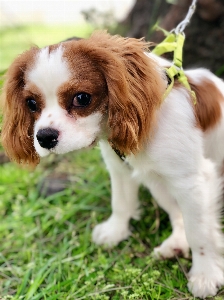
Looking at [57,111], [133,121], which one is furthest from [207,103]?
[57,111]

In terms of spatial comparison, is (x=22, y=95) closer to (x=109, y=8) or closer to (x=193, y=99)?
(x=193, y=99)

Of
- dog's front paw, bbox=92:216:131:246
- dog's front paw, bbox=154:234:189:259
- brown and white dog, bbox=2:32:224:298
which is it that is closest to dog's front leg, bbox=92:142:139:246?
dog's front paw, bbox=92:216:131:246

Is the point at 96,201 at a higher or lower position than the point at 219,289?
lower

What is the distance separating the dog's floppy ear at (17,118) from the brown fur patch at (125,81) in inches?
11.8

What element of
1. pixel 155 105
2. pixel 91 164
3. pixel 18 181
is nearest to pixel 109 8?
pixel 91 164

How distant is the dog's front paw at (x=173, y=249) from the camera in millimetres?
2652

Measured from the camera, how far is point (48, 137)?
6.27 ft

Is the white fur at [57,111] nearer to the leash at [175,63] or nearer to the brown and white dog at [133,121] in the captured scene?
the brown and white dog at [133,121]

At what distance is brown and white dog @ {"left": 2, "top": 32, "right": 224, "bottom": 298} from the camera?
6.34ft

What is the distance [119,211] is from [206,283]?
85 cm

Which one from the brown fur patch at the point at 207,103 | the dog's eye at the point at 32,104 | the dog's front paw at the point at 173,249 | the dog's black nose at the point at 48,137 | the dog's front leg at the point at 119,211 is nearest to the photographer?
the dog's black nose at the point at 48,137

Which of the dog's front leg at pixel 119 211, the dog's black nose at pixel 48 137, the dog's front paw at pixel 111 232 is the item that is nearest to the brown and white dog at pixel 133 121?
the dog's black nose at pixel 48 137

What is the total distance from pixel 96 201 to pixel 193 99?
1499mm

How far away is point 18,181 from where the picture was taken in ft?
12.5
